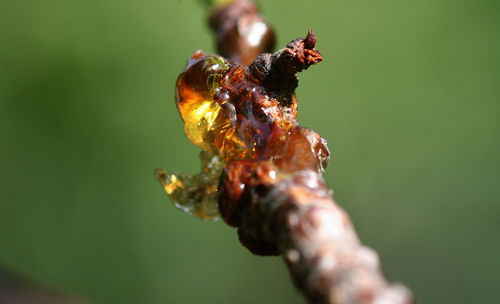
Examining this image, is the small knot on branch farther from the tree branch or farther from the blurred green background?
the blurred green background

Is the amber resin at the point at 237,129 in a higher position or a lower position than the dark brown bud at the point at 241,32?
lower

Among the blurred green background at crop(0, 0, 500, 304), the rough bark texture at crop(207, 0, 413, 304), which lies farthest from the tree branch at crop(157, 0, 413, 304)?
the blurred green background at crop(0, 0, 500, 304)

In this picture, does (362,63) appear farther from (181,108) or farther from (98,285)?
(181,108)

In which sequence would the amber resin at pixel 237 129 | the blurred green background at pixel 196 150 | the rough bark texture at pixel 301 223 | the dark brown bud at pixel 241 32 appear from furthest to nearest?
the blurred green background at pixel 196 150, the dark brown bud at pixel 241 32, the amber resin at pixel 237 129, the rough bark texture at pixel 301 223

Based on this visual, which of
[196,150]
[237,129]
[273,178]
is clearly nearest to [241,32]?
[237,129]

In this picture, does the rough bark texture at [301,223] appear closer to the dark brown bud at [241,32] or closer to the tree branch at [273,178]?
the tree branch at [273,178]

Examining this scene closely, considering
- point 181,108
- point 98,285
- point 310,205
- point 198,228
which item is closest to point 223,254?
point 198,228

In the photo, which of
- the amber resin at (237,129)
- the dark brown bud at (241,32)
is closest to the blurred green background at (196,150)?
the dark brown bud at (241,32)
